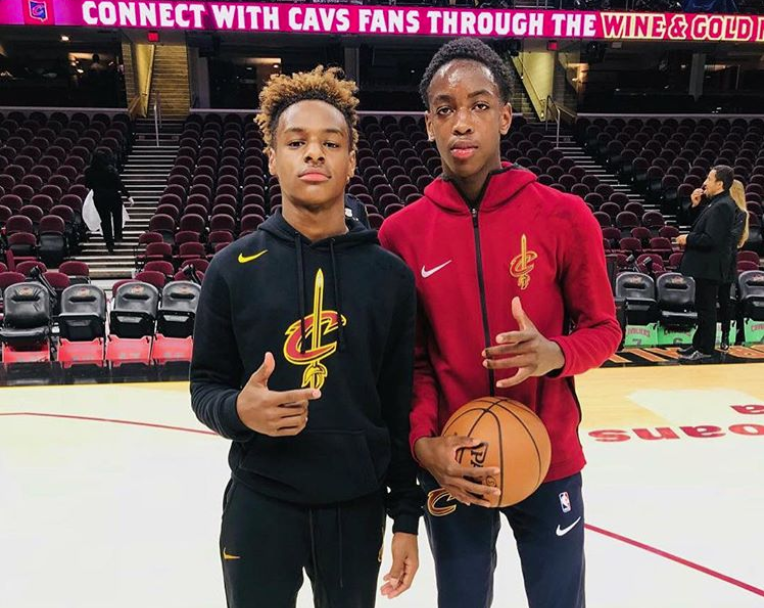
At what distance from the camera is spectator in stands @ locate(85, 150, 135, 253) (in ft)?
30.2

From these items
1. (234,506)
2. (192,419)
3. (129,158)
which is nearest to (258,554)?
(234,506)

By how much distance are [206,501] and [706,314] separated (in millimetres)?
4285

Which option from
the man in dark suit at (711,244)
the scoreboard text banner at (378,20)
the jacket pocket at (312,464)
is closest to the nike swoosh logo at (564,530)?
the jacket pocket at (312,464)

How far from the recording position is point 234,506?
4.68 ft

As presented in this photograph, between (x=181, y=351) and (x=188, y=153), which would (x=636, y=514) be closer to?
(x=181, y=351)

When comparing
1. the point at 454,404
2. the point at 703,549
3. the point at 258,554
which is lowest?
the point at 703,549

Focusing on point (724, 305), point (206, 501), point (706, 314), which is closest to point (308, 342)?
point (206, 501)

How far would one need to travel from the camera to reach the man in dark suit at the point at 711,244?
5.11 m

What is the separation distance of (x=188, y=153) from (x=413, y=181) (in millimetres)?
4502

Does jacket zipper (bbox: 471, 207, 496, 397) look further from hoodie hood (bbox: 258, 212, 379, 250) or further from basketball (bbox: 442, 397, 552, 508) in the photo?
hoodie hood (bbox: 258, 212, 379, 250)

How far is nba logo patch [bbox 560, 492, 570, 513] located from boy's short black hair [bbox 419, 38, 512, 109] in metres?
0.92

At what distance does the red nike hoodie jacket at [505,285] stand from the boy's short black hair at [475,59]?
0.61 ft

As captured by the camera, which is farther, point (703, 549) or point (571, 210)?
point (703, 549)

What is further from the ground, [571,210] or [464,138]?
[464,138]
